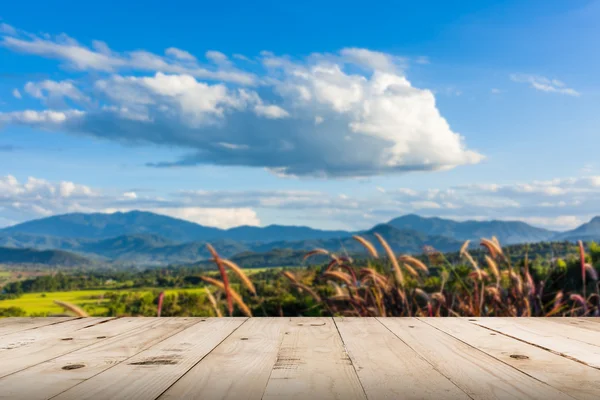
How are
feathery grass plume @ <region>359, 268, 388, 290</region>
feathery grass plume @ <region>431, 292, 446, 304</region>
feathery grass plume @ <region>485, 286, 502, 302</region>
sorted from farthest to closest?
feathery grass plume @ <region>485, 286, 502, 302</region>
feathery grass plume @ <region>359, 268, 388, 290</region>
feathery grass plume @ <region>431, 292, 446, 304</region>

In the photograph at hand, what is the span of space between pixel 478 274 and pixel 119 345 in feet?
11.5

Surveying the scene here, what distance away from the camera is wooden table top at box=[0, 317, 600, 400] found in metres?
1.47

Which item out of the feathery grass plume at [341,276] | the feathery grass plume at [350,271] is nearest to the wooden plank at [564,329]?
the feathery grass plume at [341,276]

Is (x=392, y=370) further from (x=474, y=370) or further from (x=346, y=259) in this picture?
(x=346, y=259)

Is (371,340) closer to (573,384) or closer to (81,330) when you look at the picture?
(573,384)

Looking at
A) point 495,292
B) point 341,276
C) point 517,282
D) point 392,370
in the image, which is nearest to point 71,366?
point 392,370

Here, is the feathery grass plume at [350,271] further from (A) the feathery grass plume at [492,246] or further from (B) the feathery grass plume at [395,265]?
(A) the feathery grass plume at [492,246]

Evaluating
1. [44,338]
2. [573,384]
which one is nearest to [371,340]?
[573,384]

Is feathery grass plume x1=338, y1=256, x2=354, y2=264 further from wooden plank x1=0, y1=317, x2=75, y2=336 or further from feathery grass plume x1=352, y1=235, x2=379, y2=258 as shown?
wooden plank x1=0, y1=317, x2=75, y2=336

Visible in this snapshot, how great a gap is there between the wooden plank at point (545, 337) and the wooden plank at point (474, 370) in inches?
12.2

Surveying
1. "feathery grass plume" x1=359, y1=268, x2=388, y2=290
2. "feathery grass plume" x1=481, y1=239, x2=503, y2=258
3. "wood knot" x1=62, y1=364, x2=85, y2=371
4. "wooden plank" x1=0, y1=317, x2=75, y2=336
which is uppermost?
"feathery grass plume" x1=481, y1=239, x2=503, y2=258

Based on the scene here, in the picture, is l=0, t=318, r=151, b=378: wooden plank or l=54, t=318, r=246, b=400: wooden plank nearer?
l=54, t=318, r=246, b=400: wooden plank

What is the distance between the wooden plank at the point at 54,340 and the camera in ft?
6.41

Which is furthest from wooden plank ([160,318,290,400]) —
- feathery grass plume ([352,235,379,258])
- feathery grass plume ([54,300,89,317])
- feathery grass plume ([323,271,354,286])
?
feathery grass plume ([352,235,379,258])
